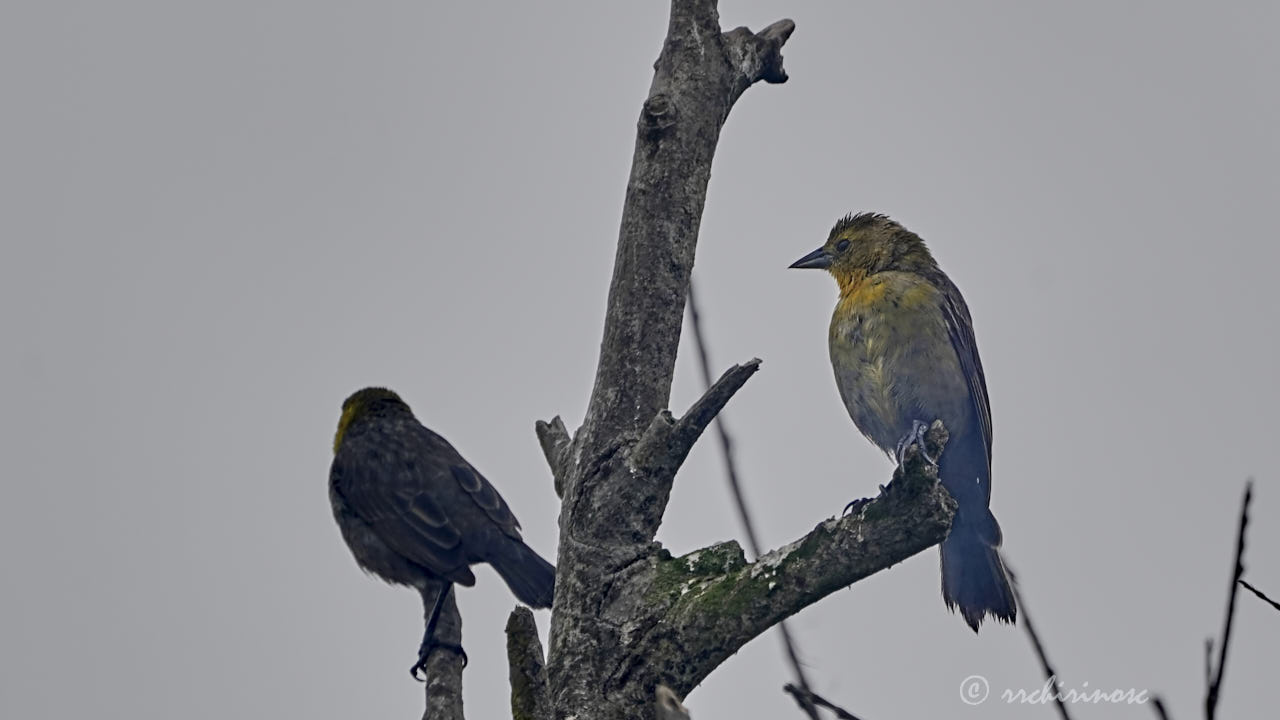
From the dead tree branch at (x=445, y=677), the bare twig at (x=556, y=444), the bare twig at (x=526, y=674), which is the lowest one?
the bare twig at (x=526, y=674)

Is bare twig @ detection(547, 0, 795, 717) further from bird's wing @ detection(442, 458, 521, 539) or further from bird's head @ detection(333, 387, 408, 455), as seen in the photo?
bird's head @ detection(333, 387, 408, 455)

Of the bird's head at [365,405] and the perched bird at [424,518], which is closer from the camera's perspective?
the perched bird at [424,518]

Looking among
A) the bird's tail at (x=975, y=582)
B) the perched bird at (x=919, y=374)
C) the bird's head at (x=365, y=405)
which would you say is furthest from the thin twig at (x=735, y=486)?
the bird's head at (x=365, y=405)

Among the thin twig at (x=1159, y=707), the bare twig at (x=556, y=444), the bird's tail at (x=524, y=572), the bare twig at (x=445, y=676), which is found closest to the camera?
the thin twig at (x=1159, y=707)

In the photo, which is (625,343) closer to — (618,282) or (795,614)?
(618,282)

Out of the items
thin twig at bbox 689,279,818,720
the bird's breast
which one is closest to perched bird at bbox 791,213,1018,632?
the bird's breast

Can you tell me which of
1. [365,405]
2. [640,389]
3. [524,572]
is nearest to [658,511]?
[640,389]

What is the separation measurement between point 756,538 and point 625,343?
103cm

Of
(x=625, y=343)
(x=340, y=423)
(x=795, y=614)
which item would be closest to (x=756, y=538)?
(x=795, y=614)

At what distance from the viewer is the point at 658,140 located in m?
4.09

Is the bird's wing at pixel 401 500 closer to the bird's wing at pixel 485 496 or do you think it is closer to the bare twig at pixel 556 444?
the bird's wing at pixel 485 496

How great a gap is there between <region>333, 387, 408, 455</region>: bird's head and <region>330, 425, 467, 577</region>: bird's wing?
58cm

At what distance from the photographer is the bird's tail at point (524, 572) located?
19.0ft

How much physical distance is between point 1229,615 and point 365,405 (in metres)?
6.29
